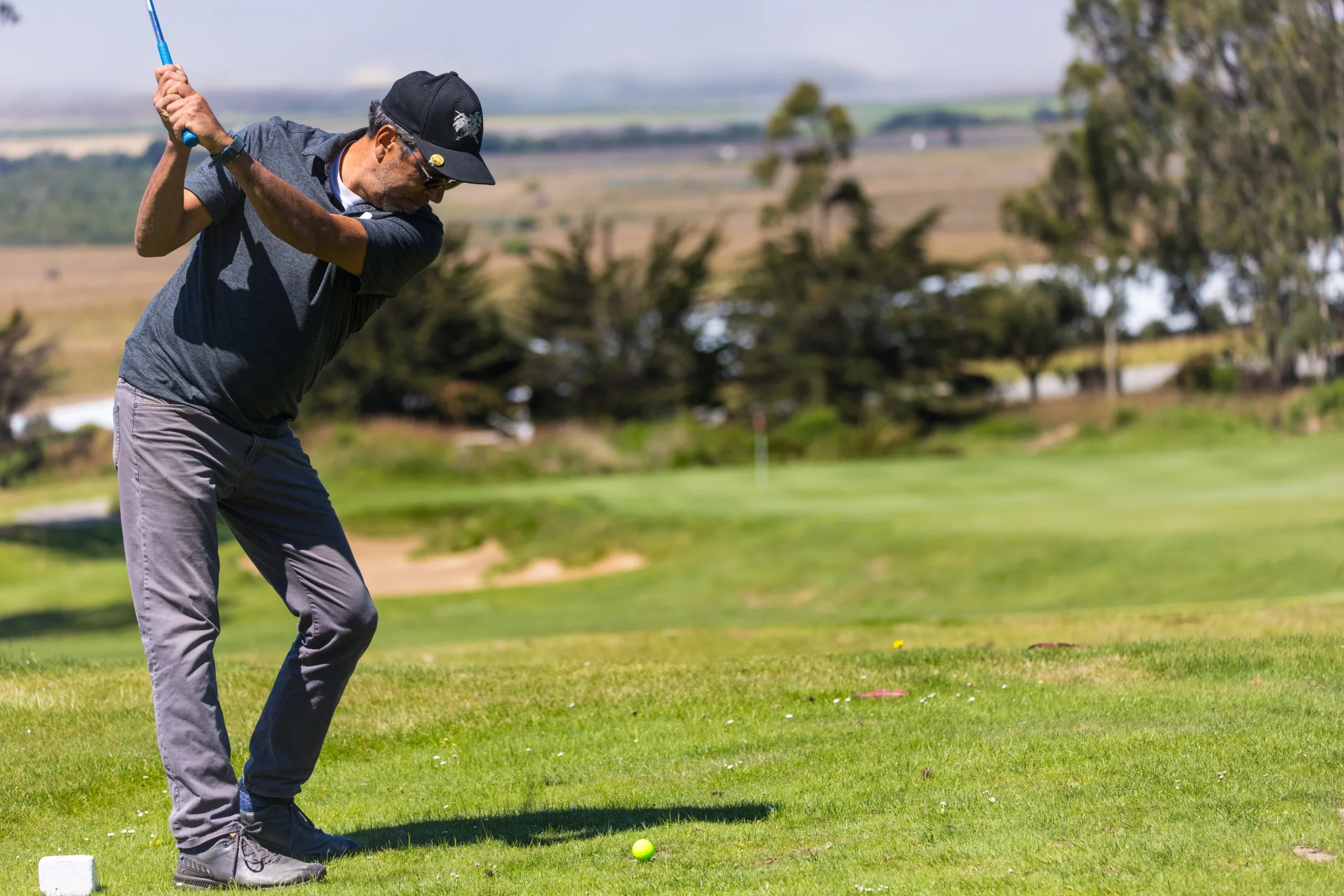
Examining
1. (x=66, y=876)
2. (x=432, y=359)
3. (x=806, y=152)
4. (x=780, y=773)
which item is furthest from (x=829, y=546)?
(x=806, y=152)

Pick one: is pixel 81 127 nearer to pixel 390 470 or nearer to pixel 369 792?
pixel 390 470

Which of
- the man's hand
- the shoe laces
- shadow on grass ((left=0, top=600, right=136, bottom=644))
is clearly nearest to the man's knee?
the shoe laces

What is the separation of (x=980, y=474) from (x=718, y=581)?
30.2ft

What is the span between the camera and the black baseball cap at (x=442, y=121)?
14.6ft

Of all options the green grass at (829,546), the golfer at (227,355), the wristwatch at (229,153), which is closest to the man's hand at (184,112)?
the wristwatch at (229,153)

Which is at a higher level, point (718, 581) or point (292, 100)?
point (292, 100)

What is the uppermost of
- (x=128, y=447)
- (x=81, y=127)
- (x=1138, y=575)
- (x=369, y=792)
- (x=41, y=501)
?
(x=81, y=127)

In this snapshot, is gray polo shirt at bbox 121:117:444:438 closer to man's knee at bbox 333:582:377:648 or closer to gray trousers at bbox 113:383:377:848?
gray trousers at bbox 113:383:377:848

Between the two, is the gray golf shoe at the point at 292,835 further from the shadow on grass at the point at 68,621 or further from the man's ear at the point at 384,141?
the shadow on grass at the point at 68,621

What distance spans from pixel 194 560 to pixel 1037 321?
55.9 metres

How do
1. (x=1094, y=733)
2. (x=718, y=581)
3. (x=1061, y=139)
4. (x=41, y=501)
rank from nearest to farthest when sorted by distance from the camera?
(x=1094, y=733) → (x=718, y=581) → (x=41, y=501) → (x=1061, y=139)

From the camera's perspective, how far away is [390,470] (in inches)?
1335

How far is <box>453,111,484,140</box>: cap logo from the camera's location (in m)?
4.46

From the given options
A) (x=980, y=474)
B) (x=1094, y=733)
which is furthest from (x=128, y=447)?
(x=980, y=474)
